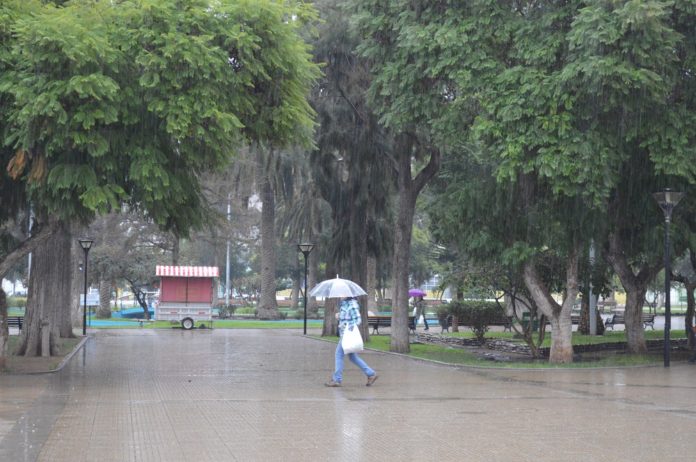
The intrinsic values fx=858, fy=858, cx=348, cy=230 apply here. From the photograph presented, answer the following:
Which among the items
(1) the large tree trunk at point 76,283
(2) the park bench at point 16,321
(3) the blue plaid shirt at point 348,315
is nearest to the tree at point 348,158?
(3) the blue plaid shirt at point 348,315

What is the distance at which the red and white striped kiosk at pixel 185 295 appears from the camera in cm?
3928

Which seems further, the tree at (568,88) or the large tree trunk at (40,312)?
the large tree trunk at (40,312)

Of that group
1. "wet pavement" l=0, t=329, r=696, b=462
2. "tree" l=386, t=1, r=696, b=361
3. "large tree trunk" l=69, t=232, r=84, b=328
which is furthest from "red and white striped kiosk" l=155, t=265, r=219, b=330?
"tree" l=386, t=1, r=696, b=361

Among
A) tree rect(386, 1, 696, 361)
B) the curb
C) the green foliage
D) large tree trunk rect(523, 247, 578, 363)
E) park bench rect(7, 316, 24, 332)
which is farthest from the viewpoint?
park bench rect(7, 316, 24, 332)

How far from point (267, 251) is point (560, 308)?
30.2 metres

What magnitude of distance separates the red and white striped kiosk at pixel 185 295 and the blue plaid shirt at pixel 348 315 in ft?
80.7

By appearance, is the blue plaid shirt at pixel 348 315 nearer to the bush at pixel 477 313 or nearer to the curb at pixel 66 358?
the curb at pixel 66 358

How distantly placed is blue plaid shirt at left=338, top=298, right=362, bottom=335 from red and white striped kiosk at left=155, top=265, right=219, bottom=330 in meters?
24.6

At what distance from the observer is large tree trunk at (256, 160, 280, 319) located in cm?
4806

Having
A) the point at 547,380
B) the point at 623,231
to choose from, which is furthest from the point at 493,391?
the point at 623,231

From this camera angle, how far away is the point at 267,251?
49.6 metres

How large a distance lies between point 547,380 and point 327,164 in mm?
14092

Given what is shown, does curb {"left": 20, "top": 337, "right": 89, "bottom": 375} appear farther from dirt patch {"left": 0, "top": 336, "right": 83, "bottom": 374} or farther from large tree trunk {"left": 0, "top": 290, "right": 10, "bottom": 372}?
large tree trunk {"left": 0, "top": 290, "right": 10, "bottom": 372}

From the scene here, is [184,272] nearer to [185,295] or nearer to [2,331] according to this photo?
[185,295]
